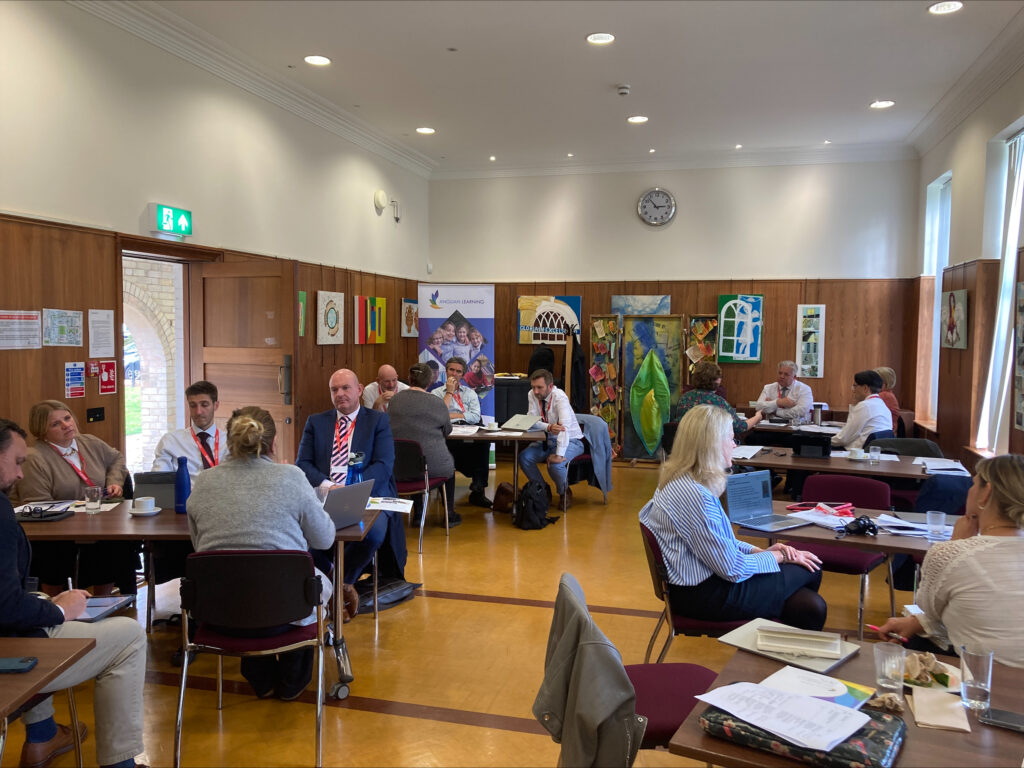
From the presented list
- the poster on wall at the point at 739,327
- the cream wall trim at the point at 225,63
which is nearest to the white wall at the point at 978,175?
the poster on wall at the point at 739,327

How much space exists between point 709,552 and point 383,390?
188 inches

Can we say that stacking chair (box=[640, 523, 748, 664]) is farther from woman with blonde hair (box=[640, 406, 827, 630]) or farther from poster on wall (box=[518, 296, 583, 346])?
poster on wall (box=[518, 296, 583, 346])

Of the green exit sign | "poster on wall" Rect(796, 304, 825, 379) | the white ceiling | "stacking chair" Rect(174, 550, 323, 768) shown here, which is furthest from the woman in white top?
"poster on wall" Rect(796, 304, 825, 379)

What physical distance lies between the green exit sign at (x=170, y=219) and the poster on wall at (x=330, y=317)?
1964 millimetres

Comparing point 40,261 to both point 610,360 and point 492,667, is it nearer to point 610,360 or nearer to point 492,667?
point 492,667

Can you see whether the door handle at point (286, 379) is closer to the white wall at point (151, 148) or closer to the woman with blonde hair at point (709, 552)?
the white wall at point (151, 148)

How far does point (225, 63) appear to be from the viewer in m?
6.56

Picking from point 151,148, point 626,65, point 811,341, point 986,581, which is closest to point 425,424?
point 151,148

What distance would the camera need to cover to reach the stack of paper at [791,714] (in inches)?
68.2

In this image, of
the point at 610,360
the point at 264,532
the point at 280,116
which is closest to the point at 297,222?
the point at 280,116

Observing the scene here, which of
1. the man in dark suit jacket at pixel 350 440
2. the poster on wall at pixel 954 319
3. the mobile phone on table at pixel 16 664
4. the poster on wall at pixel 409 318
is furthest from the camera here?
the poster on wall at pixel 409 318

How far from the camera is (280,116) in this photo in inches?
297

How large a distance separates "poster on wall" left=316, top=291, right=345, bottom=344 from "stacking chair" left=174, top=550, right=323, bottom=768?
17.0 ft

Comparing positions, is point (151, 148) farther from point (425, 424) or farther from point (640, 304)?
point (640, 304)
